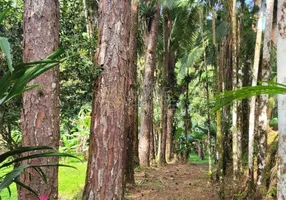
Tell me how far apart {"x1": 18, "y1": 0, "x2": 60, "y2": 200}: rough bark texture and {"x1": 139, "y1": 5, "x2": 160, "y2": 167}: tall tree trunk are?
667 cm

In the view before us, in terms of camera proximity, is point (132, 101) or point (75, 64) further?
point (132, 101)

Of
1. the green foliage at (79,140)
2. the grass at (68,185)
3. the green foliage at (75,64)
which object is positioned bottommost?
the grass at (68,185)

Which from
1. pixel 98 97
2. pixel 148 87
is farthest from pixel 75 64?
pixel 148 87

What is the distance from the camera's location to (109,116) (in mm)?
4168

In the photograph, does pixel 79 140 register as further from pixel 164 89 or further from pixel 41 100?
pixel 41 100

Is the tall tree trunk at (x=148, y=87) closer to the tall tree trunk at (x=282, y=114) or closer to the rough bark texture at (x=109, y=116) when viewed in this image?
the rough bark texture at (x=109, y=116)

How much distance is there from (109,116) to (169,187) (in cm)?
487

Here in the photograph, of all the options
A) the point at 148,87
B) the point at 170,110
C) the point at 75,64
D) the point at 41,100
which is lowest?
the point at 41,100

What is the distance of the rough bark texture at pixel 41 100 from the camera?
3.73 meters

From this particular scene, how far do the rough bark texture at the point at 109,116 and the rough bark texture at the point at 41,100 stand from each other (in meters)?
0.52

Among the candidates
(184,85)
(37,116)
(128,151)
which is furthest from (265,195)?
(184,85)

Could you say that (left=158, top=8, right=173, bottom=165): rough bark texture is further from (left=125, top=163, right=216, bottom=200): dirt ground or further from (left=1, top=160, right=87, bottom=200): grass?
(left=1, top=160, right=87, bottom=200): grass

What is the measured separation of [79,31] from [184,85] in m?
10.3

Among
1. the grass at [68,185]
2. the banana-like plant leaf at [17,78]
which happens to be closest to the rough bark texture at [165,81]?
the grass at [68,185]
